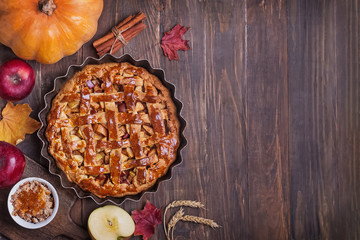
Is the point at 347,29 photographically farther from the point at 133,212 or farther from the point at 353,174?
the point at 133,212

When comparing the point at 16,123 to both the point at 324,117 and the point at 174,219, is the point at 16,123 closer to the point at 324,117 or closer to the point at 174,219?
the point at 174,219

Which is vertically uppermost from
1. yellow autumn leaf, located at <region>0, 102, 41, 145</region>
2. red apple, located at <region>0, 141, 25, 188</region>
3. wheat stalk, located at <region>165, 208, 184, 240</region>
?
yellow autumn leaf, located at <region>0, 102, 41, 145</region>

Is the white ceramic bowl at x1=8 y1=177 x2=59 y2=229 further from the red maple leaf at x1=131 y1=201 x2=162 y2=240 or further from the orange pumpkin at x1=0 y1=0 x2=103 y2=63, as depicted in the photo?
the orange pumpkin at x1=0 y1=0 x2=103 y2=63

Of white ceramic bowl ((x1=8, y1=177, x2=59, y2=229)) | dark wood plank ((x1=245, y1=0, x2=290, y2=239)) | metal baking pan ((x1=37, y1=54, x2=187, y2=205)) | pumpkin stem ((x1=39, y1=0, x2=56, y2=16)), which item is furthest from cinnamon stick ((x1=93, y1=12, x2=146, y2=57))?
white ceramic bowl ((x1=8, y1=177, x2=59, y2=229))

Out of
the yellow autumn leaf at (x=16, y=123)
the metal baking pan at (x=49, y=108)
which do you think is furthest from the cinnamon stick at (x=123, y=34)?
the yellow autumn leaf at (x=16, y=123)

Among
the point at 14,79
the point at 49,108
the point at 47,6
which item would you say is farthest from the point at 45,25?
the point at 49,108

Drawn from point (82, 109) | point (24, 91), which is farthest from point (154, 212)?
point (24, 91)
